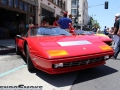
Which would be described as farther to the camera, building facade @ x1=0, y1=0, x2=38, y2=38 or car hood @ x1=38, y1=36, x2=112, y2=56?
building facade @ x1=0, y1=0, x2=38, y2=38

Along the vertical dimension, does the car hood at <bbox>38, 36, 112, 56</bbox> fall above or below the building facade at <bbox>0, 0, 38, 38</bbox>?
below

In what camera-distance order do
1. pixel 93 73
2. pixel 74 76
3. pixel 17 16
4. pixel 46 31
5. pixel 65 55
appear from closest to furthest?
pixel 65 55
pixel 74 76
pixel 93 73
pixel 46 31
pixel 17 16

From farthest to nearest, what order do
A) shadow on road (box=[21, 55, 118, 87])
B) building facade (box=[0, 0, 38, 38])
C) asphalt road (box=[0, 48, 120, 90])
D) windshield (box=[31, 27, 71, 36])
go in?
building facade (box=[0, 0, 38, 38]) < windshield (box=[31, 27, 71, 36]) < shadow on road (box=[21, 55, 118, 87]) < asphalt road (box=[0, 48, 120, 90])

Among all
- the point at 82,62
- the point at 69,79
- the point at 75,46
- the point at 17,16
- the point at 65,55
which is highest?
the point at 17,16

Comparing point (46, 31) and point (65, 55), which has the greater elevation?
point (46, 31)

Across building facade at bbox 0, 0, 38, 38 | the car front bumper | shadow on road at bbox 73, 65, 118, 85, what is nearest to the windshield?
the car front bumper

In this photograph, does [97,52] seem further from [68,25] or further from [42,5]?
[42,5]

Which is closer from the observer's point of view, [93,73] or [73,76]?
[73,76]

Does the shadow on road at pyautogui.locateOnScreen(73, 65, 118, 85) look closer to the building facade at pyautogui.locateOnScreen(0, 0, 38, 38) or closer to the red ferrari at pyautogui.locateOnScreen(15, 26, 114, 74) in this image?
the red ferrari at pyautogui.locateOnScreen(15, 26, 114, 74)

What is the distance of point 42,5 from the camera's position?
1966cm

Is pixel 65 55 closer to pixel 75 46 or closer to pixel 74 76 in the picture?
pixel 75 46

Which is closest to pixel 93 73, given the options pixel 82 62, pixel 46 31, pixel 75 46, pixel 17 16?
pixel 82 62

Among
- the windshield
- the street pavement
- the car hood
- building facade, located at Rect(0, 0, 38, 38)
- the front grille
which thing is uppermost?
building facade, located at Rect(0, 0, 38, 38)

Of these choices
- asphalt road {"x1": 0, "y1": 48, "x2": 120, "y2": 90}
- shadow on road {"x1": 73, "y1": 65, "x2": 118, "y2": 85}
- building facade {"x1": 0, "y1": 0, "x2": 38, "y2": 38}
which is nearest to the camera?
asphalt road {"x1": 0, "y1": 48, "x2": 120, "y2": 90}
